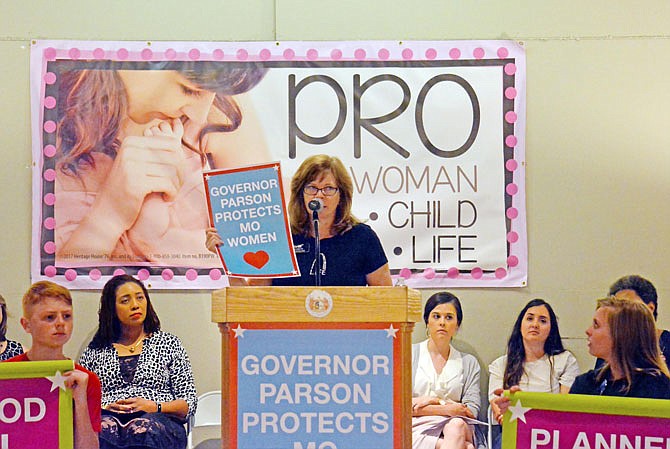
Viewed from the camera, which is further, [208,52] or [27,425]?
[208,52]

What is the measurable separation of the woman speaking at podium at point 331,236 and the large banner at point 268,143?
146cm

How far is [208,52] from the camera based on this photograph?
4.98m

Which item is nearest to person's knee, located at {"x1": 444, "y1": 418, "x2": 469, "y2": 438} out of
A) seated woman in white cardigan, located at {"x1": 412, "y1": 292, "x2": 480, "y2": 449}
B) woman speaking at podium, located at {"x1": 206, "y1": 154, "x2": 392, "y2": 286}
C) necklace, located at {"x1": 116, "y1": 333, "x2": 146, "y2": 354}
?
seated woman in white cardigan, located at {"x1": 412, "y1": 292, "x2": 480, "y2": 449}

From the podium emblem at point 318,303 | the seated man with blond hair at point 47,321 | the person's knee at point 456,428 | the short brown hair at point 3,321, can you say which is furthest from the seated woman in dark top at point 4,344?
the podium emblem at point 318,303

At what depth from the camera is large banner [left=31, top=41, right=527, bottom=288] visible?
4.91 meters

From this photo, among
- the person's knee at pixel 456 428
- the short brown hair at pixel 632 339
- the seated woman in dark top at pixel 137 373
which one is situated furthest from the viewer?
the person's knee at pixel 456 428

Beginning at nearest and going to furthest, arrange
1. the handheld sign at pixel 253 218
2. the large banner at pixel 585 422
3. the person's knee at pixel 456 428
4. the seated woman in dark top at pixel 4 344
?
the large banner at pixel 585 422
the handheld sign at pixel 253 218
the person's knee at pixel 456 428
the seated woman in dark top at pixel 4 344

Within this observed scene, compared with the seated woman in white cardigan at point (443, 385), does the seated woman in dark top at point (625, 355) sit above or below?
above

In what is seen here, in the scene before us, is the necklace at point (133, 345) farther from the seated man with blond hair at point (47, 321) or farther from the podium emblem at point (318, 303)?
the podium emblem at point (318, 303)

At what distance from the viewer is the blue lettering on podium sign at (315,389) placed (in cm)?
228

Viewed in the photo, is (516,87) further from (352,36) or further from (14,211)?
(14,211)

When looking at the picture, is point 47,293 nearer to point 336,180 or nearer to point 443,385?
point 336,180

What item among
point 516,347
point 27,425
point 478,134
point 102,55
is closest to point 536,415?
point 27,425

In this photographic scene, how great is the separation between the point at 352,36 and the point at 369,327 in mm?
2971
